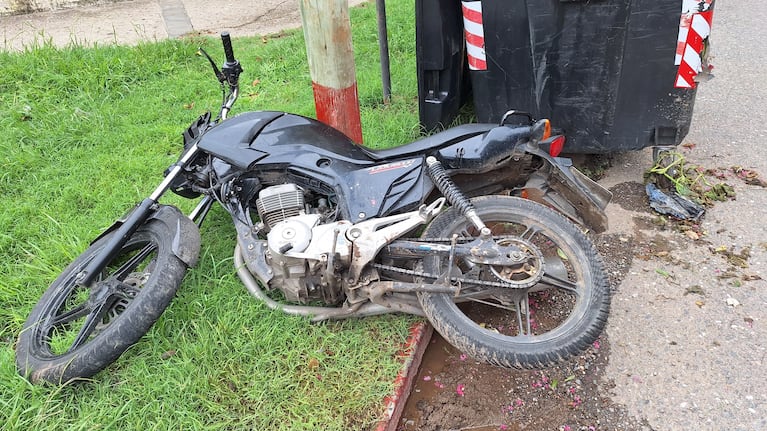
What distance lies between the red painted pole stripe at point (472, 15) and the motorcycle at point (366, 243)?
1.06 metres

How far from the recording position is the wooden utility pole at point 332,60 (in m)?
3.09

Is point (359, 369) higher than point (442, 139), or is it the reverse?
point (442, 139)

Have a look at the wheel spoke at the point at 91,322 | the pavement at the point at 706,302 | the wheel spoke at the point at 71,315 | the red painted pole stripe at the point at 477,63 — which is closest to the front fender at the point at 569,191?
the pavement at the point at 706,302

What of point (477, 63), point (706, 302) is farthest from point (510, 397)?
point (477, 63)

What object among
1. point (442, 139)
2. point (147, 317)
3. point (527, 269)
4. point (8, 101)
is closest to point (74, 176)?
point (8, 101)

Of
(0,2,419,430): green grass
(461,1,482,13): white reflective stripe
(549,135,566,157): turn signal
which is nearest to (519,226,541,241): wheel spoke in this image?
(549,135,566,157): turn signal

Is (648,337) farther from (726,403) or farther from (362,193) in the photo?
(362,193)

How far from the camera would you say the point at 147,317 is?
238cm

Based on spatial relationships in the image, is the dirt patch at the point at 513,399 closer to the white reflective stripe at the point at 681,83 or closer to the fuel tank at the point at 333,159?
the fuel tank at the point at 333,159

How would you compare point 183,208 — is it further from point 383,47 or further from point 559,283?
point 559,283

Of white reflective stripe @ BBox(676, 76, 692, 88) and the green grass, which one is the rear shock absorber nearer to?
the green grass

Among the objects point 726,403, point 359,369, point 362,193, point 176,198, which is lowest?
point 726,403

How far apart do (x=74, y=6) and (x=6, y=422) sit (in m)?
6.46

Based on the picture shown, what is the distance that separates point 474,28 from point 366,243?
6.00 feet
